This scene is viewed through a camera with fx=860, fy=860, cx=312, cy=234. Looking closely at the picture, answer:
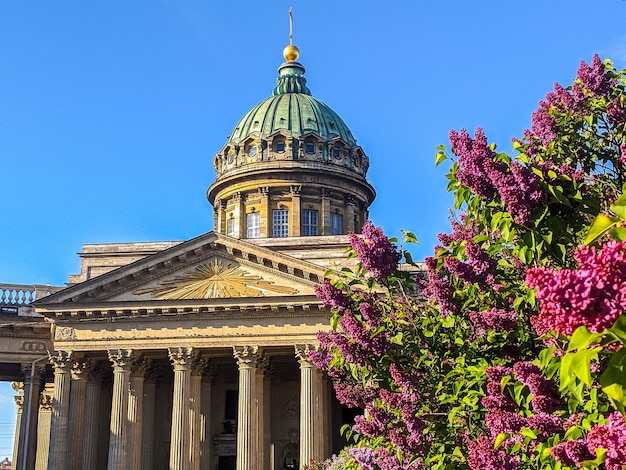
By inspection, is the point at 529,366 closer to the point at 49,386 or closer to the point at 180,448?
the point at 180,448

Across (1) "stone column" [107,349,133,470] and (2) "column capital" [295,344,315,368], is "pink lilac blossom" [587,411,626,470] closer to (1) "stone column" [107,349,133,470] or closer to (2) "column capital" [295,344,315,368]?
(2) "column capital" [295,344,315,368]

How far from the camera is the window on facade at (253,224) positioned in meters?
59.0

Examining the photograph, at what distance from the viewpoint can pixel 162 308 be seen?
132 feet

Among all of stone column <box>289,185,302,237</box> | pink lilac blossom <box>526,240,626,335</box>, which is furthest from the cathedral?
pink lilac blossom <box>526,240,626,335</box>

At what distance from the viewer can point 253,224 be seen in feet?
196

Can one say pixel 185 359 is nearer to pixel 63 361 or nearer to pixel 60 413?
pixel 63 361

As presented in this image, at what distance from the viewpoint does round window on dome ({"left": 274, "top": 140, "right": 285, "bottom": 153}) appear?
60.9 meters

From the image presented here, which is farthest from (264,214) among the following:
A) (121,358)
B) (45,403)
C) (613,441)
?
(613,441)

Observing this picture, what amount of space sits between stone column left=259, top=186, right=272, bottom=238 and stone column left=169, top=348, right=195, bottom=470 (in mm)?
18996

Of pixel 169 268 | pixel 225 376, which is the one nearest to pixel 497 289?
pixel 169 268

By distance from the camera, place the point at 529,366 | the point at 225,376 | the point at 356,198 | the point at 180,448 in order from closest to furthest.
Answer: the point at 529,366
the point at 180,448
the point at 225,376
the point at 356,198

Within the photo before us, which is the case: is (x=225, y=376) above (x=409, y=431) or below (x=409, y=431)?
above

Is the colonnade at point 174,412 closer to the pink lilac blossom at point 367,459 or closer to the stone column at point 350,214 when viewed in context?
the stone column at point 350,214

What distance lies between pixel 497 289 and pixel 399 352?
1.87 metres
